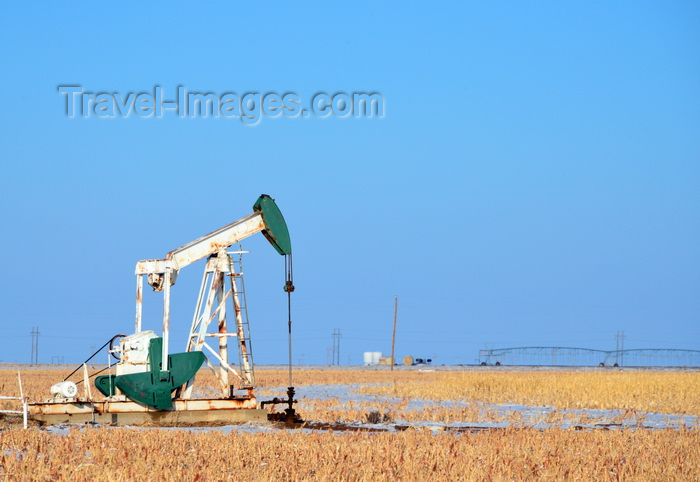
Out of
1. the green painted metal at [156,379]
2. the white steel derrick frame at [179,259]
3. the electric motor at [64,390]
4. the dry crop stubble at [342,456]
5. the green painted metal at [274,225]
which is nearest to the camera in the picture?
the dry crop stubble at [342,456]

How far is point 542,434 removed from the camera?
1285 centimetres

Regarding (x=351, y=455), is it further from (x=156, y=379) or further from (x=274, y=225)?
(x=274, y=225)

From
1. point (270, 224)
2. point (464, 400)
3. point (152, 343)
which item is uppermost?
point (270, 224)

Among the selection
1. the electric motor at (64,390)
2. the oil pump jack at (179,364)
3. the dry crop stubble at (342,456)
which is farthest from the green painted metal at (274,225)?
the dry crop stubble at (342,456)

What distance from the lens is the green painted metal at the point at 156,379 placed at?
1513 cm

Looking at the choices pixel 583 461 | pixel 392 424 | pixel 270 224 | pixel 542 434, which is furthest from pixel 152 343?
pixel 583 461

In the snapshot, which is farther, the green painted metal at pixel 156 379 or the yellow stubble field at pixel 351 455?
the green painted metal at pixel 156 379

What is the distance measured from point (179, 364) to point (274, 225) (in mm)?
3109

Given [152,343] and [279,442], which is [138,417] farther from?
[279,442]

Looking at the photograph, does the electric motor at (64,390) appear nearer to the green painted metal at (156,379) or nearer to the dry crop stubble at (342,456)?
the green painted metal at (156,379)

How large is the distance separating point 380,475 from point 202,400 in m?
7.09

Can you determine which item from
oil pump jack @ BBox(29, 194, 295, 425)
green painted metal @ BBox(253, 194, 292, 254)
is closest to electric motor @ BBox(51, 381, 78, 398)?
oil pump jack @ BBox(29, 194, 295, 425)

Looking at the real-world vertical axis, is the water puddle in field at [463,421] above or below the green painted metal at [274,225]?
below

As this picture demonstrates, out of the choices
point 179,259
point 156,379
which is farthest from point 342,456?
point 179,259
